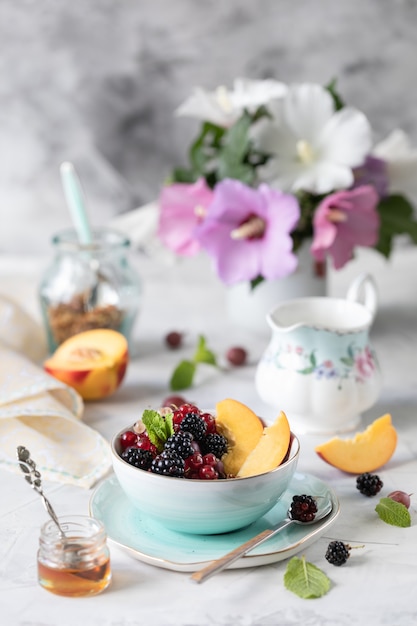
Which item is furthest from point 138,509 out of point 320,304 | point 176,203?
point 176,203

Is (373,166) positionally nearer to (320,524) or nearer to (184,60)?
(184,60)

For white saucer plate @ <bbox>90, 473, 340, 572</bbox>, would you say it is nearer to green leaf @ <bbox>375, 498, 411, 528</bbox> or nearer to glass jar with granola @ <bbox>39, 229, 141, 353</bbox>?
green leaf @ <bbox>375, 498, 411, 528</bbox>

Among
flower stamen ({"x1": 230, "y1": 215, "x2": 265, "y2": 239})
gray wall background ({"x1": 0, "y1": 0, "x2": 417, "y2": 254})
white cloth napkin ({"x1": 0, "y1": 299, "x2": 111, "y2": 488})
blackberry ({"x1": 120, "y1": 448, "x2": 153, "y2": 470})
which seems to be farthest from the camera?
gray wall background ({"x1": 0, "y1": 0, "x2": 417, "y2": 254})

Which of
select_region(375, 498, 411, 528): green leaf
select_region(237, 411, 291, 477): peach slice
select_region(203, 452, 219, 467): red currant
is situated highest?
select_region(203, 452, 219, 467): red currant

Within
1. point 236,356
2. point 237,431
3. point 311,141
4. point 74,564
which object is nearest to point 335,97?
point 311,141

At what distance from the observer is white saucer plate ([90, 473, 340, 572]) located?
912 mm

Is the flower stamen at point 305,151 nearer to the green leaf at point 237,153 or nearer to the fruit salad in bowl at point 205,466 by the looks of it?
the green leaf at point 237,153

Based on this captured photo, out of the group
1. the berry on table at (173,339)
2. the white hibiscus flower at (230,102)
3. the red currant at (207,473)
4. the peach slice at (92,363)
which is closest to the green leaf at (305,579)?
the red currant at (207,473)

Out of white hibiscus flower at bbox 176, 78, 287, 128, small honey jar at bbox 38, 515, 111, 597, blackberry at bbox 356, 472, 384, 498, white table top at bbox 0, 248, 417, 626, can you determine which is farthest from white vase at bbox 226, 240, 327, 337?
small honey jar at bbox 38, 515, 111, 597

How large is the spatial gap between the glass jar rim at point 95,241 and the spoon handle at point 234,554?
28.5 inches

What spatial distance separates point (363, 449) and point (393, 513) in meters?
0.15

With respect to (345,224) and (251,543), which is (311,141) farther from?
(251,543)

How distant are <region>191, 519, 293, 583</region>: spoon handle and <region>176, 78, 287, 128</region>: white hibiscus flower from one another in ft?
2.71

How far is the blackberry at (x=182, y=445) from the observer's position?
3.04ft
